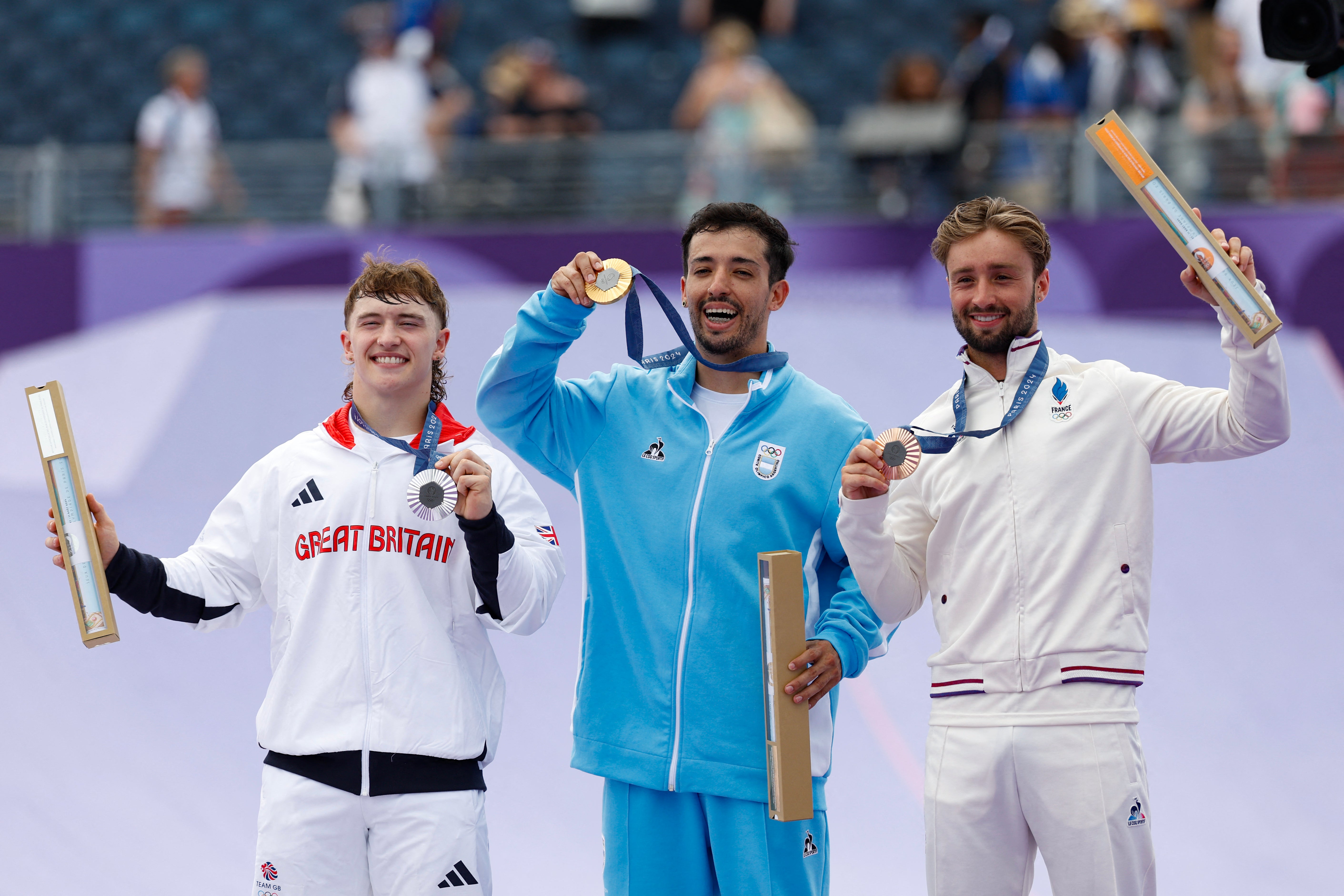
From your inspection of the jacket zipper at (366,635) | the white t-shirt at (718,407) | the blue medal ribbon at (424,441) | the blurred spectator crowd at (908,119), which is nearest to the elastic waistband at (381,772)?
the jacket zipper at (366,635)

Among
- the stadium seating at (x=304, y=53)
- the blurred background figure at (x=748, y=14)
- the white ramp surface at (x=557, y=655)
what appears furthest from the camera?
the stadium seating at (x=304, y=53)

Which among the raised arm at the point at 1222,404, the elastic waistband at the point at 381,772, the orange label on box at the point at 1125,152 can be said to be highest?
the orange label on box at the point at 1125,152

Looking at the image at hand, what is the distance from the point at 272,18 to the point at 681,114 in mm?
5214

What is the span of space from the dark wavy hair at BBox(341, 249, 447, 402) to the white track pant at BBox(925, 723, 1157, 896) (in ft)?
5.04

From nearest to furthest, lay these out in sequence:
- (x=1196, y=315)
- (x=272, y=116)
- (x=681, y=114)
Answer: (x=1196, y=315) < (x=681, y=114) < (x=272, y=116)

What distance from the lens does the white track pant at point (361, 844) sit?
2.96 m

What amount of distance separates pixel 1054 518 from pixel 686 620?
2.86 ft

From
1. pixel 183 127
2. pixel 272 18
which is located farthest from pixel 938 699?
pixel 272 18

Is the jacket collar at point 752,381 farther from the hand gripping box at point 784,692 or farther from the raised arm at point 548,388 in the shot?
A: the hand gripping box at point 784,692

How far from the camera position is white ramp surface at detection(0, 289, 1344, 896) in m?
5.25

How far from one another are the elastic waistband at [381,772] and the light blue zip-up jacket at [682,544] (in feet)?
1.26

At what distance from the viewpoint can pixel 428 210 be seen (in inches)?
354

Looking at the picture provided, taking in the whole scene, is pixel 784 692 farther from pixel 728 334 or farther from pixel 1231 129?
pixel 1231 129

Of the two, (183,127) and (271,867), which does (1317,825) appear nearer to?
(271,867)
